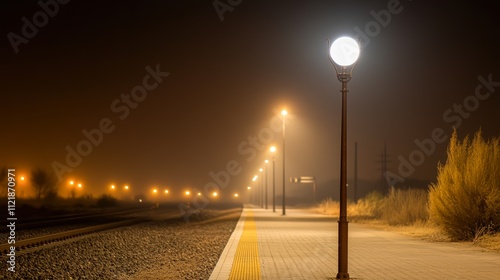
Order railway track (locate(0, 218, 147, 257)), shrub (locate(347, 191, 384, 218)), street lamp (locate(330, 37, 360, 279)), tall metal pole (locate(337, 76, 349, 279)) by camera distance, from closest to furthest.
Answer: tall metal pole (locate(337, 76, 349, 279)) < street lamp (locate(330, 37, 360, 279)) < railway track (locate(0, 218, 147, 257)) < shrub (locate(347, 191, 384, 218))

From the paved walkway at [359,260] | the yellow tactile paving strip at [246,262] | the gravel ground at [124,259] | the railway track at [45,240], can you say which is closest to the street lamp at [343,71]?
the paved walkway at [359,260]

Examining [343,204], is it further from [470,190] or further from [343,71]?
Result: [470,190]

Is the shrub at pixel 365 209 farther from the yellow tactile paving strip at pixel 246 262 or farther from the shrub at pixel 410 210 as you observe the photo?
the yellow tactile paving strip at pixel 246 262

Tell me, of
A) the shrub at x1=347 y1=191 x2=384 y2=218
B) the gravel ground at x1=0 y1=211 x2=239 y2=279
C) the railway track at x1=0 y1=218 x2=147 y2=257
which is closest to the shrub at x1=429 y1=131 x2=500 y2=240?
the gravel ground at x1=0 y1=211 x2=239 y2=279

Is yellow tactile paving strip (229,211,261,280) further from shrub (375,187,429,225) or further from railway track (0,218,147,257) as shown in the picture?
shrub (375,187,429,225)

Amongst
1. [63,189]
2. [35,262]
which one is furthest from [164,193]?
[35,262]

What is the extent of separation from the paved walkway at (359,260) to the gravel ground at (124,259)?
85cm

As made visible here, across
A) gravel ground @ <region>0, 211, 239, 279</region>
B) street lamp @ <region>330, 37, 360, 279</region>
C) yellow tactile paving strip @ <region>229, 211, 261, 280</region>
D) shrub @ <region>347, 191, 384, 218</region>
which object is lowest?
gravel ground @ <region>0, 211, 239, 279</region>

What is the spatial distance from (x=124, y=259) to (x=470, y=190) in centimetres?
1088

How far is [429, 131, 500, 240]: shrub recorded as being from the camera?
20953mm

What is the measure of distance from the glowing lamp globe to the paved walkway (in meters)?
4.03

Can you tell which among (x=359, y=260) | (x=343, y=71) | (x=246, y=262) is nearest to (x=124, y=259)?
(x=246, y=262)

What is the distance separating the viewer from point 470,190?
842 inches

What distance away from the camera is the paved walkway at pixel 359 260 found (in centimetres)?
1284
